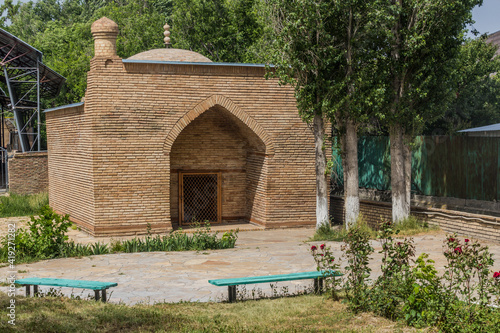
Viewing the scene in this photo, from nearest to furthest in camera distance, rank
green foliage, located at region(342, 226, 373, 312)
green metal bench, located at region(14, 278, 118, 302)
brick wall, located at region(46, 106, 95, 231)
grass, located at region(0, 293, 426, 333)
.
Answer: grass, located at region(0, 293, 426, 333) → green foliage, located at region(342, 226, 373, 312) → green metal bench, located at region(14, 278, 118, 302) → brick wall, located at region(46, 106, 95, 231)

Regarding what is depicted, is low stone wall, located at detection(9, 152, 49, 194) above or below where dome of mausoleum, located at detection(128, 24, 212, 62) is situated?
below

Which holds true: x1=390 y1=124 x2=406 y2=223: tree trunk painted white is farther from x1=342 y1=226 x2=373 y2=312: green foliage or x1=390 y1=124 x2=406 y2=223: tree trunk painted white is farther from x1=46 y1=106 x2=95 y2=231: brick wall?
x1=46 y1=106 x2=95 y2=231: brick wall

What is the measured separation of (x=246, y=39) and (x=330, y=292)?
21.6 metres

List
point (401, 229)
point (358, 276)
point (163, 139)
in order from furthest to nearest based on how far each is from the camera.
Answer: point (163, 139) → point (401, 229) → point (358, 276)

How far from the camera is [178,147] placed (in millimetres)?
17312

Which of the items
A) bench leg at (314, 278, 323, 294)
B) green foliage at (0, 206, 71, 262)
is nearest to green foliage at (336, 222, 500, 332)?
bench leg at (314, 278, 323, 294)

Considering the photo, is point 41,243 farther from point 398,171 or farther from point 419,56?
point 419,56

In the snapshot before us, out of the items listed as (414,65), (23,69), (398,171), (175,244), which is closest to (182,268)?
(175,244)

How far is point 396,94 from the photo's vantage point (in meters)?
14.4

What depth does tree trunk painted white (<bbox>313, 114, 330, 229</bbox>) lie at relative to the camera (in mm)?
14789

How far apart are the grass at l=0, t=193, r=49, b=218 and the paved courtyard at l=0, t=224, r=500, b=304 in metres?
9.40

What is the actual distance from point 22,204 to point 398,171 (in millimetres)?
12809

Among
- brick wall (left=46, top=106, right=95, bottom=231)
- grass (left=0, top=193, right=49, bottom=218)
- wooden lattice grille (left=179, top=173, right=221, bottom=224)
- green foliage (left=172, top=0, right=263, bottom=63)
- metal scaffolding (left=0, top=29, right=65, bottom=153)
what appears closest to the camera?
brick wall (left=46, top=106, right=95, bottom=231)

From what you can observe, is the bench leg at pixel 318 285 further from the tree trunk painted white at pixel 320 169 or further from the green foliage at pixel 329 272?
the tree trunk painted white at pixel 320 169
